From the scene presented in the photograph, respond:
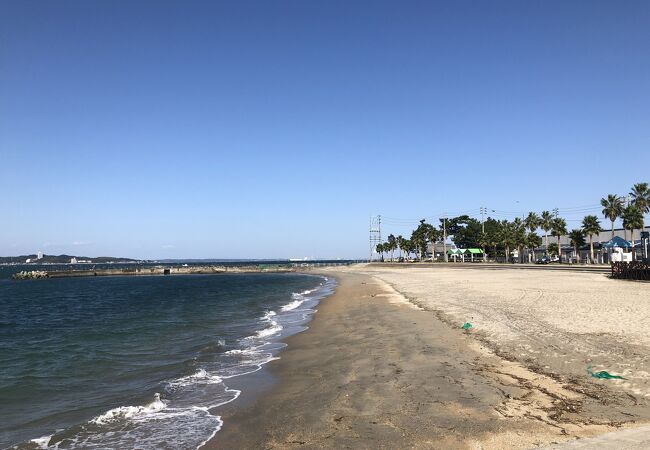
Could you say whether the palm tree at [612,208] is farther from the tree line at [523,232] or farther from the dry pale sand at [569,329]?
the dry pale sand at [569,329]

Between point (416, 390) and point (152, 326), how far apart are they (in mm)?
19560

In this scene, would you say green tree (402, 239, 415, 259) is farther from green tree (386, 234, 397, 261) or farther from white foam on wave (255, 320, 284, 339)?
white foam on wave (255, 320, 284, 339)

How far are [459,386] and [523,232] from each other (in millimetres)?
104917

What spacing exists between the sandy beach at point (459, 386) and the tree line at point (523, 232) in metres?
67.0

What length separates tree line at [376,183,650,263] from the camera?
74875 millimetres

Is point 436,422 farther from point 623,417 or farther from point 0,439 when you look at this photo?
point 0,439

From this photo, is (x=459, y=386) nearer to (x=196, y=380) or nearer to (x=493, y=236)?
(x=196, y=380)

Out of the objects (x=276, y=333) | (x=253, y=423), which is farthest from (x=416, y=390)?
(x=276, y=333)

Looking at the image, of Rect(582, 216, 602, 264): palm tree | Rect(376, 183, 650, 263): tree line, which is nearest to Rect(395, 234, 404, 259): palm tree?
Rect(376, 183, 650, 263): tree line

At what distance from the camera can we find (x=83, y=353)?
1795 cm

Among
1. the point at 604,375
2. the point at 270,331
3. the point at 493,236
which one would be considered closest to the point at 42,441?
the point at 604,375

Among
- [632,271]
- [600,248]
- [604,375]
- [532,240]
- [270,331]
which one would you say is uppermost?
[532,240]

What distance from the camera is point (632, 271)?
38500mm

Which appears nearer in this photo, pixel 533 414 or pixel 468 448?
pixel 468 448
